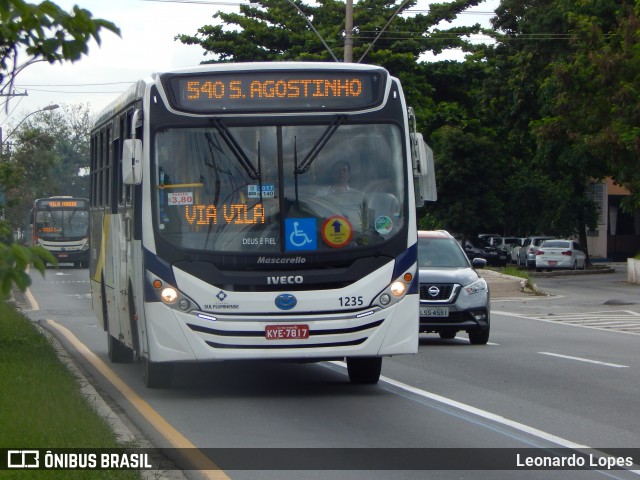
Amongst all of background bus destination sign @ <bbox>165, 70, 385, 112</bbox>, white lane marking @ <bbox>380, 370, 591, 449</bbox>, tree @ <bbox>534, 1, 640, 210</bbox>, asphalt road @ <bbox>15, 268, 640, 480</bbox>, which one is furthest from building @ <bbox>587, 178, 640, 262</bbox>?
background bus destination sign @ <bbox>165, 70, 385, 112</bbox>

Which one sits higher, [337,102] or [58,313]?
[337,102]

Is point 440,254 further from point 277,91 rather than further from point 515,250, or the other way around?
point 515,250

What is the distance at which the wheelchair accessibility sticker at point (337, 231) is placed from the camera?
38.0 feet

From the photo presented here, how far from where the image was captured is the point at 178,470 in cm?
812

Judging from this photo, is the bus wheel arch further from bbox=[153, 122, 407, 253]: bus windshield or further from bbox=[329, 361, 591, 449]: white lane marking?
bbox=[329, 361, 591, 449]: white lane marking

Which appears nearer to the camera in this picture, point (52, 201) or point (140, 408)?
point (140, 408)

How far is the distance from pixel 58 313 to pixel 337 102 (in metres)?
17.8

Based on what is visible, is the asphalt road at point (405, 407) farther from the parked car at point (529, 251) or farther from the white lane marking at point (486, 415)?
the parked car at point (529, 251)

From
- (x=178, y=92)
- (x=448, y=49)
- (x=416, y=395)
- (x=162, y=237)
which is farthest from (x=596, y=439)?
(x=448, y=49)

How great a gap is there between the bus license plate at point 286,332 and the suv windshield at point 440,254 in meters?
8.01

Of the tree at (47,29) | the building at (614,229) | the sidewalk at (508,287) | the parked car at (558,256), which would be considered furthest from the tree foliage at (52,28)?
the building at (614,229)

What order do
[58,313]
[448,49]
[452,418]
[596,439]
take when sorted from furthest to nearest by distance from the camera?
[448,49] → [58,313] → [452,418] → [596,439]

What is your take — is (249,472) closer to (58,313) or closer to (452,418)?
(452,418)

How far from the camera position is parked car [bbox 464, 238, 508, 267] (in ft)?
196
